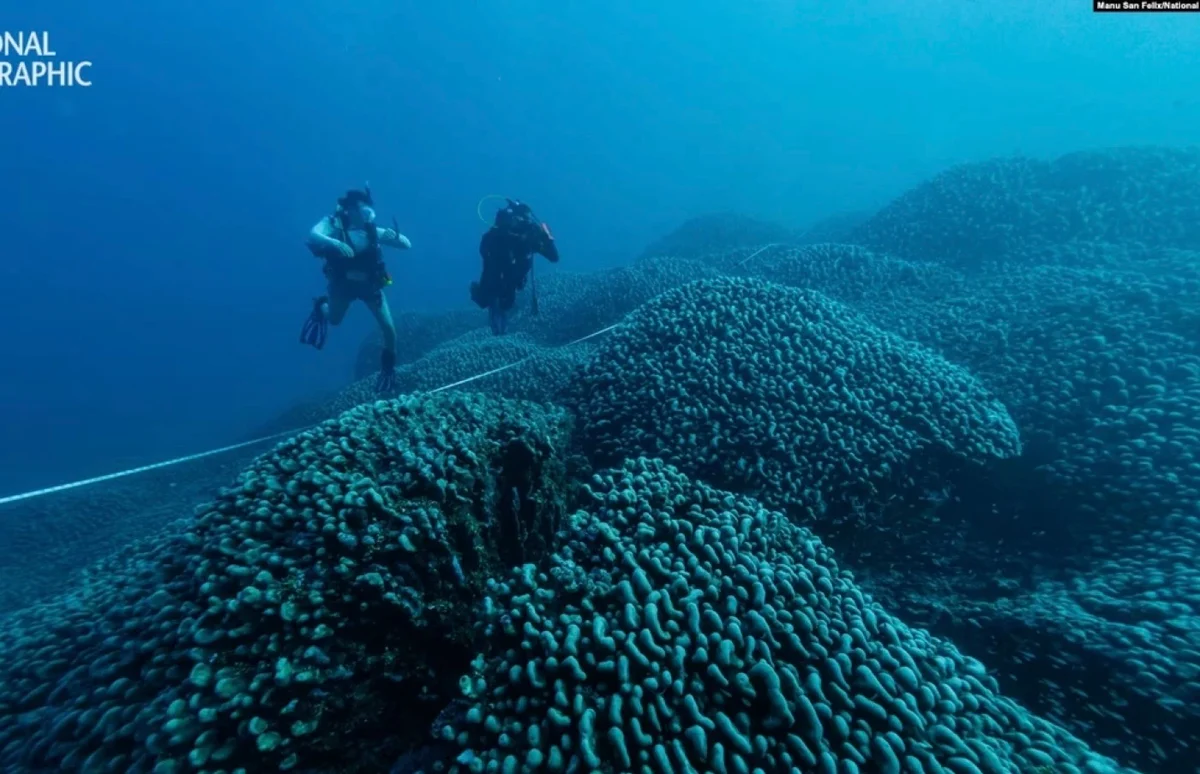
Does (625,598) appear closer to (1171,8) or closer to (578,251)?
(1171,8)

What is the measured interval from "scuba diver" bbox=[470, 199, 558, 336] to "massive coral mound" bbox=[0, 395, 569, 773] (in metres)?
6.46

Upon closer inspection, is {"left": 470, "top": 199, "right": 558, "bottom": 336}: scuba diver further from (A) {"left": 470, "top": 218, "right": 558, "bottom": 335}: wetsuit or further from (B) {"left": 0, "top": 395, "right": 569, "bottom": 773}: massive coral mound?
(B) {"left": 0, "top": 395, "right": 569, "bottom": 773}: massive coral mound

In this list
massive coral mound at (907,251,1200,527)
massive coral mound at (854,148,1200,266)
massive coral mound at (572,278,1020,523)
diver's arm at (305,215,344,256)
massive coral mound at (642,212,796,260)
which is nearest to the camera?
massive coral mound at (907,251,1200,527)

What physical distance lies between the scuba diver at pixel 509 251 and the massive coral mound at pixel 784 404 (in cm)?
425

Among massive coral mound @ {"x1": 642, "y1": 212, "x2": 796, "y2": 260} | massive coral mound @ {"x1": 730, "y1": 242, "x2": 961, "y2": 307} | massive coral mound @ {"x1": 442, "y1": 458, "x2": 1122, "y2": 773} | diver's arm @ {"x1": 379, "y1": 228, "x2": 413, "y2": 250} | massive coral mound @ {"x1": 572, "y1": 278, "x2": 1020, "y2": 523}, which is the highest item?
massive coral mound @ {"x1": 642, "y1": 212, "x2": 796, "y2": 260}

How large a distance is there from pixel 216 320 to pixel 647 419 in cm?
9831

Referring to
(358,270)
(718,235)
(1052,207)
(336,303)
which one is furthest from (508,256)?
(718,235)

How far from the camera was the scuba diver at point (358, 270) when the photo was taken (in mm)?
9891

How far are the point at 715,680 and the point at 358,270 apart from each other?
985cm

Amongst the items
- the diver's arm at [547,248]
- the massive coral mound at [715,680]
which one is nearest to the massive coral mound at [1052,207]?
the diver's arm at [547,248]

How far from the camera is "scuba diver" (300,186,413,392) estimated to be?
989 centimetres

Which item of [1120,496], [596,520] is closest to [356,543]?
[596,520]

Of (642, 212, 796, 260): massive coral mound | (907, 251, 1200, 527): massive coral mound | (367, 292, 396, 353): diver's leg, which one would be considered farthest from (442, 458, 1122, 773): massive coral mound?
(642, 212, 796, 260): massive coral mound

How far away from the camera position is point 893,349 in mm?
5766
